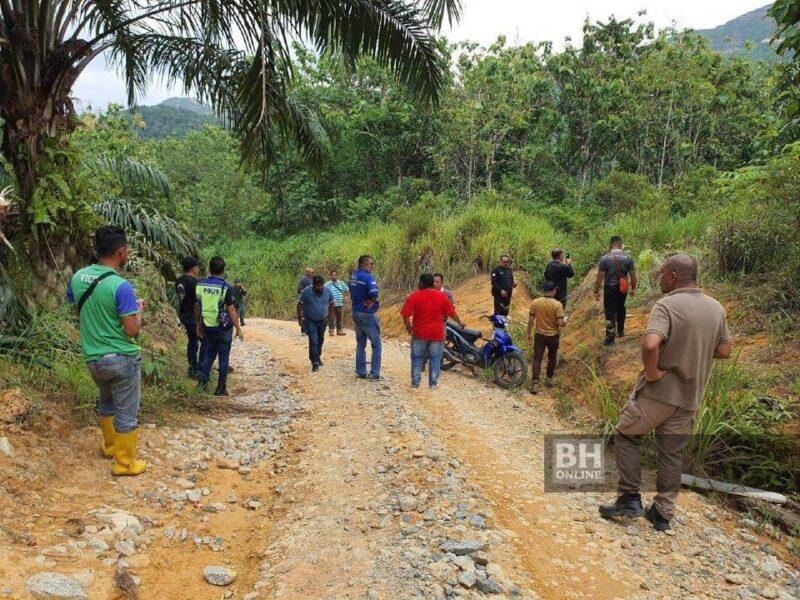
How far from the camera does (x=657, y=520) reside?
152 inches

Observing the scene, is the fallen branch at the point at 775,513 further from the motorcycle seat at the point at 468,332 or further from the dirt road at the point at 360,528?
the motorcycle seat at the point at 468,332

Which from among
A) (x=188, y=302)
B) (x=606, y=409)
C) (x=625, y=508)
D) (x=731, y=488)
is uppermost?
(x=188, y=302)

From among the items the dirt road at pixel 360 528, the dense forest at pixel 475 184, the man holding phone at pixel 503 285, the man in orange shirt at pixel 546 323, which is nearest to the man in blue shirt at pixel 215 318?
the dense forest at pixel 475 184

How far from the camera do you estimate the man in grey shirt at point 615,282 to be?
26.4 ft

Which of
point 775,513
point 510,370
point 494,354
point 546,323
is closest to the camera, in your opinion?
point 775,513

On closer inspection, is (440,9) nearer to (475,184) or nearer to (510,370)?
(510,370)

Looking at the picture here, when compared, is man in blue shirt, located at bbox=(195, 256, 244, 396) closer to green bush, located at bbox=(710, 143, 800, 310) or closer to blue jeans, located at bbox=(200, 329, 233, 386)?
blue jeans, located at bbox=(200, 329, 233, 386)

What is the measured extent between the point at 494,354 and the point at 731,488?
419cm

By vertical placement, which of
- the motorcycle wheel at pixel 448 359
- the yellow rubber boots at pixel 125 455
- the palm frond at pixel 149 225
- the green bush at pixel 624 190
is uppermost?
the green bush at pixel 624 190

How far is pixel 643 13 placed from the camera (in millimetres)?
20141

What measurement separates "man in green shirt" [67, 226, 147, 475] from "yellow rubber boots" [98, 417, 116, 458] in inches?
4.3

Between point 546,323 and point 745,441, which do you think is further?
point 546,323

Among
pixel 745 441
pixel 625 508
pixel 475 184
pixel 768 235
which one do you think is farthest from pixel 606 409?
pixel 475 184

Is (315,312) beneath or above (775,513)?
above
